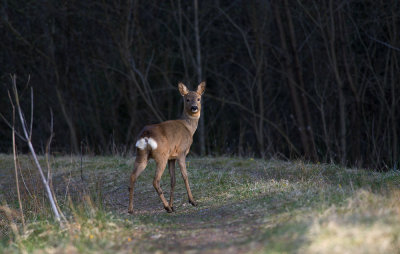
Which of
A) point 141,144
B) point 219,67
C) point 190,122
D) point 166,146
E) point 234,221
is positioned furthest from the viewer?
point 219,67

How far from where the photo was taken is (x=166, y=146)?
7.72 meters

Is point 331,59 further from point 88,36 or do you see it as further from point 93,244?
point 93,244

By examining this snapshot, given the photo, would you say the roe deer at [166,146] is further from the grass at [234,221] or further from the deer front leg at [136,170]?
the grass at [234,221]

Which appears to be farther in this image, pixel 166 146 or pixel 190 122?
pixel 190 122

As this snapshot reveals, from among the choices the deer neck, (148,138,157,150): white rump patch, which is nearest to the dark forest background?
the deer neck

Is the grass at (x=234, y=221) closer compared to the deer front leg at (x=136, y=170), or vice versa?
the grass at (x=234, y=221)

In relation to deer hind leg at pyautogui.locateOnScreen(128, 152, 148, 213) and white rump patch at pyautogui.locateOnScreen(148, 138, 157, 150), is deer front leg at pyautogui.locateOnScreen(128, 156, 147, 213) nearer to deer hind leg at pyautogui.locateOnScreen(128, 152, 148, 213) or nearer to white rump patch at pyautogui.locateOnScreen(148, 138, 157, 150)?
deer hind leg at pyautogui.locateOnScreen(128, 152, 148, 213)

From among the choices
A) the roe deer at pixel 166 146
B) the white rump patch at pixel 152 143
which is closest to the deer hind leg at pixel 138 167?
the roe deer at pixel 166 146

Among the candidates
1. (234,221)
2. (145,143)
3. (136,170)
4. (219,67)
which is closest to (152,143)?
(145,143)

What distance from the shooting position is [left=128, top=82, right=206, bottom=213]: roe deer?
750 cm

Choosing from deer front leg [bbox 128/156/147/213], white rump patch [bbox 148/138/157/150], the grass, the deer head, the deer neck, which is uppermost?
the deer head

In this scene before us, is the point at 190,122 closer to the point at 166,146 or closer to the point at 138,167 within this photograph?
the point at 166,146

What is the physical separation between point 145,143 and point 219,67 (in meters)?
14.3

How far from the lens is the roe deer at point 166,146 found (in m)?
7.50
